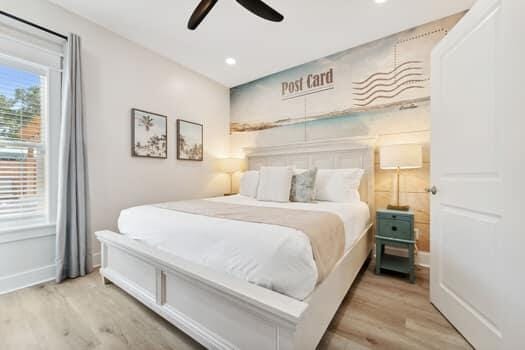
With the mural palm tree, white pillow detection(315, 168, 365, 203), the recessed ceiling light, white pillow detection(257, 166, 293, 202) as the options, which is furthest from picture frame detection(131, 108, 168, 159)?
white pillow detection(315, 168, 365, 203)

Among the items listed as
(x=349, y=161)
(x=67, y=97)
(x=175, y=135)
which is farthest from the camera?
(x=175, y=135)

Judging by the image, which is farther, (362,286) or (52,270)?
(52,270)

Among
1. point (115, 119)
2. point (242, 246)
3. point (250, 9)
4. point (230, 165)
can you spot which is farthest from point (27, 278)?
point (250, 9)

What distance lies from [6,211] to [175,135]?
74.0 inches

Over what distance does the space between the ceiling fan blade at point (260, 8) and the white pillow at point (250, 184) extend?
5.77 ft

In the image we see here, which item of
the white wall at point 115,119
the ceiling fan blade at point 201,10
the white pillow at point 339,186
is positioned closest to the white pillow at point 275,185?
the white pillow at point 339,186

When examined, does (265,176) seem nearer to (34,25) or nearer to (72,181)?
(72,181)

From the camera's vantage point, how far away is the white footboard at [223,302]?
98cm

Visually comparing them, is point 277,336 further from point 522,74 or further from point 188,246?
point 522,74

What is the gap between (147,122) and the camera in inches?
115

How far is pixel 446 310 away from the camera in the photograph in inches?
61.4

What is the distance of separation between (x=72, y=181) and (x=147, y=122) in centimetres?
Result: 111

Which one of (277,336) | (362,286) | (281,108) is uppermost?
(281,108)

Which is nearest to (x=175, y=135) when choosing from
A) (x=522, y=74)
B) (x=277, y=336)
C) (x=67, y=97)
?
(x=67, y=97)
